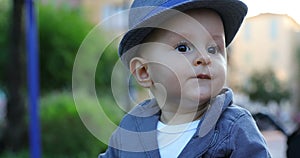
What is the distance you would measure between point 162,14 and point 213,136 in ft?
1.03

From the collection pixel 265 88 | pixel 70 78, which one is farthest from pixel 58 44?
pixel 265 88

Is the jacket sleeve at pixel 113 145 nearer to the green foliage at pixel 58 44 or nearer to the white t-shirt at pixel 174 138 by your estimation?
the white t-shirt at pixel 174 138

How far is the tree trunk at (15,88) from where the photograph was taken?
8.17m

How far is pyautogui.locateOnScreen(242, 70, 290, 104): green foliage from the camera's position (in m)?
24.0

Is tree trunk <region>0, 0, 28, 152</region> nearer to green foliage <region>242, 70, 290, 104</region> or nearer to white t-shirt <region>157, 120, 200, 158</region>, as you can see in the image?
white t-shirt <region>157, 120, 200, 158</region>

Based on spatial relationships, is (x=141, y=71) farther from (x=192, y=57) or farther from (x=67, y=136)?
(x=67, y=136)

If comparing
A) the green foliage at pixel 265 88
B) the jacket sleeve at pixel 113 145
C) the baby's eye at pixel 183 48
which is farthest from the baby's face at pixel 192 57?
the green foliage at pixel 265 88

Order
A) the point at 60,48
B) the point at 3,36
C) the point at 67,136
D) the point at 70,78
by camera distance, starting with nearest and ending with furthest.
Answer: the point at 67,136 < the point at 70,78 < the point at 60,48 < the point at 3,36

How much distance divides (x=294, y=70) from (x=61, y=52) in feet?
55.3

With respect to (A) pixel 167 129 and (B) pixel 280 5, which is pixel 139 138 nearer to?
(A) pixel 167 129

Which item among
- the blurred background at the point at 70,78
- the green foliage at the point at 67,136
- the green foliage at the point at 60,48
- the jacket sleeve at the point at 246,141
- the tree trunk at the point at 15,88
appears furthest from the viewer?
the green foliage at the point at 60,48

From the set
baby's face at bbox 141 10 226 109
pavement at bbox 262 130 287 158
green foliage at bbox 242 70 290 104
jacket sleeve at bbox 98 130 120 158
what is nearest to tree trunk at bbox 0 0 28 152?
pavement at bbox 262 130 287 158

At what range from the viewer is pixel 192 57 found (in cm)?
142

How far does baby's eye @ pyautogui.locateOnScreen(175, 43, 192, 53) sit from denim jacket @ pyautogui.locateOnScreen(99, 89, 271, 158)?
138 mm
